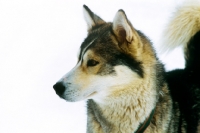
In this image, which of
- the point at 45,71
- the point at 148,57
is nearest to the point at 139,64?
→ the point at 148,57

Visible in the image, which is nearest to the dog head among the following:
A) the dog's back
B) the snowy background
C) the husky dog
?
the husky dog

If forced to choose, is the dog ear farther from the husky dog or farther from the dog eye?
the dog eye

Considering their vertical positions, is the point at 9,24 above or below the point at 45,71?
above

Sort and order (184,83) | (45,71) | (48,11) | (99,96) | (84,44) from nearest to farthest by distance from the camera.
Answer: (99,96) → (84,44) → (184,83) → (45,71) → (48,11)

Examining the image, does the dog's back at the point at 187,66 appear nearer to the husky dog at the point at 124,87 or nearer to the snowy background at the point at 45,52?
the husky dog at the point at 124,87

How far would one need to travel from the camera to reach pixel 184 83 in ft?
10.1

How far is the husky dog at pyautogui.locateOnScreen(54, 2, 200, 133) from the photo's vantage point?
257 centimetres

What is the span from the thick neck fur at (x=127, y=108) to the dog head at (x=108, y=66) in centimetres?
6

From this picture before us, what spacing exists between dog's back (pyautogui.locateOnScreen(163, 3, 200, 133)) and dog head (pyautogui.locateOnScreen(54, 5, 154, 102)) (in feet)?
1.75

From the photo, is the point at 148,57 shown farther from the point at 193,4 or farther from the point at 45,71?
the point at 45,71

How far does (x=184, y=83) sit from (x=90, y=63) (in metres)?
0.94

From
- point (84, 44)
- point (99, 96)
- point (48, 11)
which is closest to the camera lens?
point (99, 96)

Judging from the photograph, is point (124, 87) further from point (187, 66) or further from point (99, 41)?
point (187, 66)

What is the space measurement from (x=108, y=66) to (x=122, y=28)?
11.8 inches
